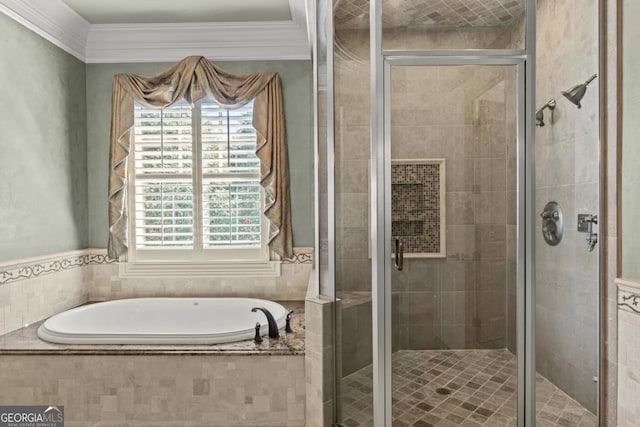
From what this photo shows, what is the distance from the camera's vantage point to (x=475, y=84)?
1519mm

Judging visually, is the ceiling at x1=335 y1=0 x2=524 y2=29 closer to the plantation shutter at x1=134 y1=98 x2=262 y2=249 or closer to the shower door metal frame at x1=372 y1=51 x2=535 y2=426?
the shower door metal frame at x1=372 y1=51 x2=535 y2=426

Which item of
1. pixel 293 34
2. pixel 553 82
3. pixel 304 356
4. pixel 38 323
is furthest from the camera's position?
pixel 293 34

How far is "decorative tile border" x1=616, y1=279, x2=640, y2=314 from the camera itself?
1.34 m

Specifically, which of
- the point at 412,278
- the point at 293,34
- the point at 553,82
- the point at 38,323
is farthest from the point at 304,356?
the point at 293,34

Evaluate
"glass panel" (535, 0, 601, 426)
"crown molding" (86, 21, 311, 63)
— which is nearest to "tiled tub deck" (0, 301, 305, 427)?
"glass panel" (535, 0, 601, 426)

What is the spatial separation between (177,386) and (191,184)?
1.64 meters

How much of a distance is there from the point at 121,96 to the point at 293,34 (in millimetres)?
1444

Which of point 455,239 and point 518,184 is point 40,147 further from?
point 518,184

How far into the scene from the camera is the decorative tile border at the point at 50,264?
243 cm

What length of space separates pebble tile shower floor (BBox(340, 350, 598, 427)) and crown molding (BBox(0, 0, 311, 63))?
2.47m

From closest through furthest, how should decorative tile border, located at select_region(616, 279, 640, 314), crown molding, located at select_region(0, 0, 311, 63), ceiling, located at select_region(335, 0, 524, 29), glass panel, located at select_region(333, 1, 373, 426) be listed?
1. decorative tile border, located at select_region(616, 279, 640, 314)
2. ceiling, located at select_region(335, 0, 524, 29)
3. glass panel, located at select_region(333, 1, 373, 426)
4. crown molding, located at select_region(0, 0, 311, 63)

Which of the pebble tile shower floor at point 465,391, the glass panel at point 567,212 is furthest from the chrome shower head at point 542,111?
the pebble tile shower floor at point 465,391

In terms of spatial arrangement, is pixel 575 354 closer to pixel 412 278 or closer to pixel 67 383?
pixel 412 278

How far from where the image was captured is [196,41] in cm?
307
